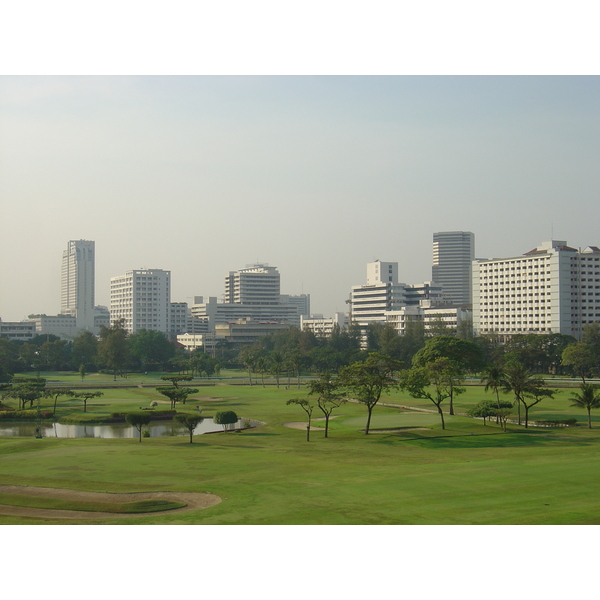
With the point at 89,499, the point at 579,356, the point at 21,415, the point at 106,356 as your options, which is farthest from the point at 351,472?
the point at 106,356

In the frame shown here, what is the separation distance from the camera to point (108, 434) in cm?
5950

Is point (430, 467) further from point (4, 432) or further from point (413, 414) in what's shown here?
point (4, 432)

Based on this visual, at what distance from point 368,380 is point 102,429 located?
83.7ft

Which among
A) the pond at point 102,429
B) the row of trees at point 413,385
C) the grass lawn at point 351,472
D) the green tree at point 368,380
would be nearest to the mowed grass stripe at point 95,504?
the grass lawn at point 351,472

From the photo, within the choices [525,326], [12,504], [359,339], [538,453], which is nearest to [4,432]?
[12,504]

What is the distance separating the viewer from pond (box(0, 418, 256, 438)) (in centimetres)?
5894

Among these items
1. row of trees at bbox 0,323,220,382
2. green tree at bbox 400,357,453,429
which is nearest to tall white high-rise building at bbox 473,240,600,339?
row of trees at bbox 0,323,220,382

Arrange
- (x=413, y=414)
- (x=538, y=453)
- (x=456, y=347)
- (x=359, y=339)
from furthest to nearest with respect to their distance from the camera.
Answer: (x=359, y=339)
(x=456, y=347)
(x=413, y=414)
(x=538, y=453)

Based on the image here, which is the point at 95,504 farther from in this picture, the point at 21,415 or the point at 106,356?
the point at 106,356

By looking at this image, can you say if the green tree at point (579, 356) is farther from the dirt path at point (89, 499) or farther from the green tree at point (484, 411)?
the dirt path at point (89, 499)

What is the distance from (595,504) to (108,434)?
139ft

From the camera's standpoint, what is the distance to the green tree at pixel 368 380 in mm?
→ 54250

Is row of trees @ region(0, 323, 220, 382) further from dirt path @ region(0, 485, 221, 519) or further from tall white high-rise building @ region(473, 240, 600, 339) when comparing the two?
dirt path @ region(0, 485, 221, 519)

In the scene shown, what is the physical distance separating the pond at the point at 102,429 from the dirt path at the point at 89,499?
25.6 m
